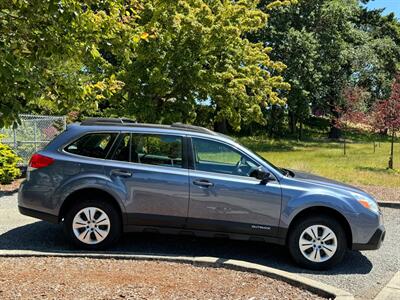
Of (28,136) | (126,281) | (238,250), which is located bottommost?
(238,250)

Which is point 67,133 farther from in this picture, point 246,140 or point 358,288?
point 246,140

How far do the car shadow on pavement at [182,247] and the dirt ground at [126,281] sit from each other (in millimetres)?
662

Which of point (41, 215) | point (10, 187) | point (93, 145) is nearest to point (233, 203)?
point (93, 145)

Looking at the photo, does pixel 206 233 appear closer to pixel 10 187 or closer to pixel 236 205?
pixel 236 205

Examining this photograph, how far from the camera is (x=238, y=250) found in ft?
21.7

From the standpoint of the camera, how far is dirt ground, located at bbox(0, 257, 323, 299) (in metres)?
4.48

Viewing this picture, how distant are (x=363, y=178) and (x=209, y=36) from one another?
7.14 metres

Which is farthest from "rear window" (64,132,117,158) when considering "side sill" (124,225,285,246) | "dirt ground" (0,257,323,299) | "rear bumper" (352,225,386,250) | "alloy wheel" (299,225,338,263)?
"rear bumper" (352,225,386,250)

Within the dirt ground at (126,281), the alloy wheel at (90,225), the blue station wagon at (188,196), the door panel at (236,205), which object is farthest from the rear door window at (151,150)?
the dirt ground at (126,281)

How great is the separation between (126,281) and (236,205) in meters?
1.80

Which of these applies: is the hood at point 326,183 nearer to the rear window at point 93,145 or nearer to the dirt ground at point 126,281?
the dirt ground at point 126,281

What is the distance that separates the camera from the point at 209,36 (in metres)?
16.8

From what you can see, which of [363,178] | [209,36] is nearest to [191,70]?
[209,36]

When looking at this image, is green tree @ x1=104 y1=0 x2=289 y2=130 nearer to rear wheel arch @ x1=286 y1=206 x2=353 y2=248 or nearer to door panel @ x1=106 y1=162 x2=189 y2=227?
door panel @ x1=106 y1=162 x2=189 y2=227
